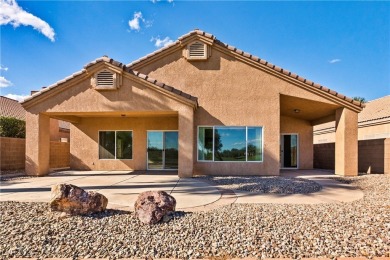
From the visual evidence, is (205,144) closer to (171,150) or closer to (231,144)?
(231,144)

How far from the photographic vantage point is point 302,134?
55.1 ft

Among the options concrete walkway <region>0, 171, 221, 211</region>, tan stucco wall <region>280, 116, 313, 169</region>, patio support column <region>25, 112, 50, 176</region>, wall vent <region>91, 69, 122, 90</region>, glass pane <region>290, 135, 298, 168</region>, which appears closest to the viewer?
concrete walkway <region>0, 171, 221, 211</region>

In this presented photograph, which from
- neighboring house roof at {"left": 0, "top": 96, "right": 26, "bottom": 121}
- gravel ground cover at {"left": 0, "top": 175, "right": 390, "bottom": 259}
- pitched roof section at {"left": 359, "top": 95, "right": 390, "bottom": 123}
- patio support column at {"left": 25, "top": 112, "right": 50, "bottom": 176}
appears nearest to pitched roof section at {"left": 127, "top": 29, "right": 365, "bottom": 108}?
patio support column at {"left": 25, "top": 112, "right": 50, "bottom": 176}

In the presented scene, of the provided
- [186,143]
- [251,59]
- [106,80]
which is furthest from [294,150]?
[106,80]

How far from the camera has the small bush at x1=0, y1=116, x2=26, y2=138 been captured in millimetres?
17128

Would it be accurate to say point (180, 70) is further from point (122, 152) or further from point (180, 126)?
point (122, 152)

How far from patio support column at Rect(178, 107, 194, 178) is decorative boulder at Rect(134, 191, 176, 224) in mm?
6103

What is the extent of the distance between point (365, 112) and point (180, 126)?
21.9 m

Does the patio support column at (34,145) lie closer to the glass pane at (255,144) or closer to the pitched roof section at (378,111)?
the glass pane at (255,144)

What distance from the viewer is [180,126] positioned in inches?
470

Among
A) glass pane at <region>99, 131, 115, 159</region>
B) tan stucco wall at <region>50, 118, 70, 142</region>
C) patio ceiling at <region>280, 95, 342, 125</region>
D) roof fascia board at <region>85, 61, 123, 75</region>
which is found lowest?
glass pane at <region>99, 131, 115, 159</region>

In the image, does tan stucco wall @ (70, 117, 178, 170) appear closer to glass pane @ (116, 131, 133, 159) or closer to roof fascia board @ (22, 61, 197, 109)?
glass pane @ (116, 131, 133, 159)

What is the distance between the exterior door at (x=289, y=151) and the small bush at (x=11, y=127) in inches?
780

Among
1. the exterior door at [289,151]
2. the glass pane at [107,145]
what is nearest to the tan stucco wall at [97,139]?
the glass pane at [107,145]
